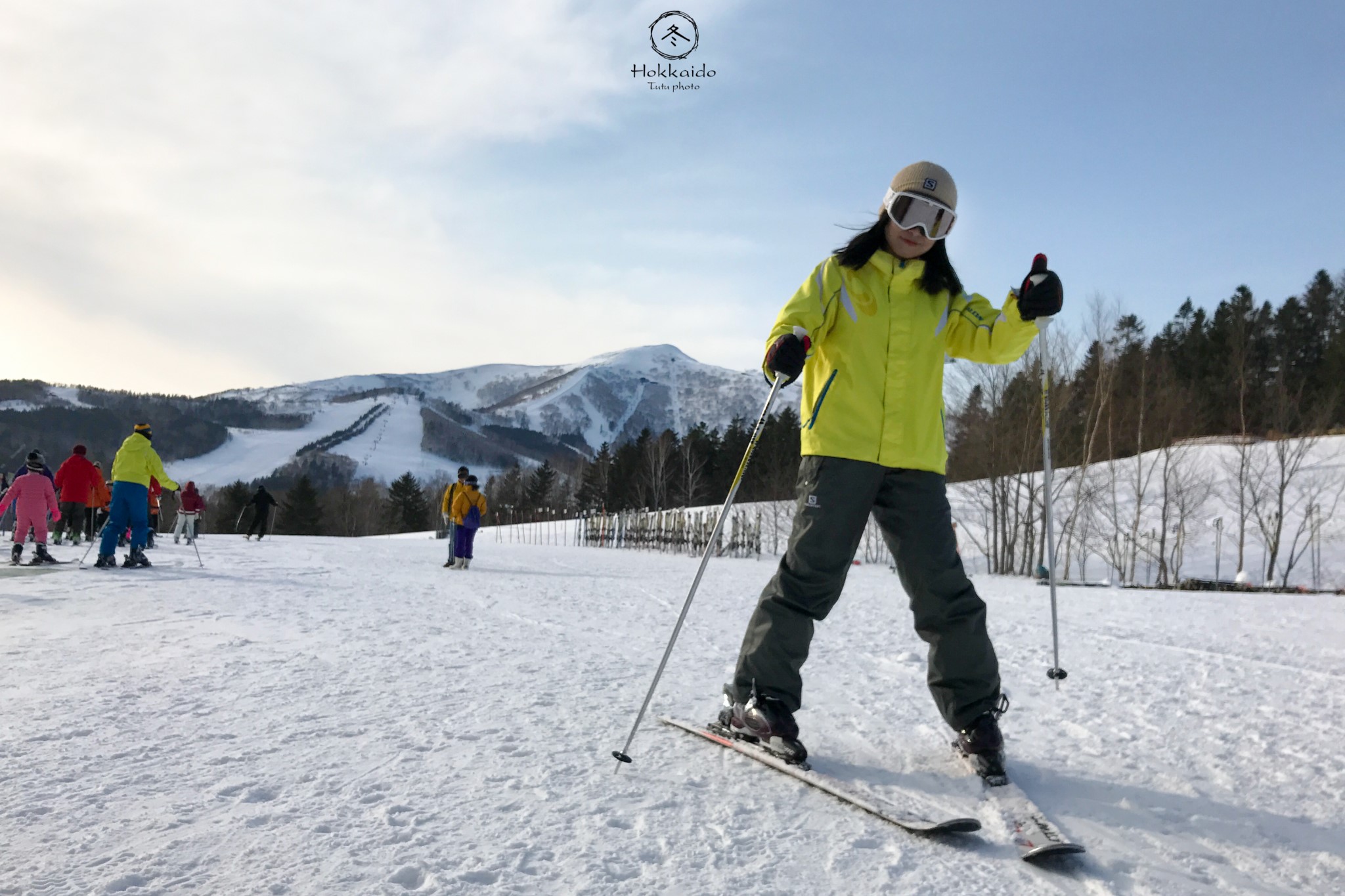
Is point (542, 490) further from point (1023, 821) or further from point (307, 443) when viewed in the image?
point (307, 443)

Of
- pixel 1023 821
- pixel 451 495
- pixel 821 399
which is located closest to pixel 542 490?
pixel 451 495

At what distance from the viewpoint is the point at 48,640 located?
3969 mm

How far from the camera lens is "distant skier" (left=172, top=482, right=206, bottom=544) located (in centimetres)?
1448

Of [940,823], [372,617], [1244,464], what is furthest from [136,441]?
[1244,464]

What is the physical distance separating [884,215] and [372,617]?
429 cm

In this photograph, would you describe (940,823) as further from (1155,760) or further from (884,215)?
(884,215)

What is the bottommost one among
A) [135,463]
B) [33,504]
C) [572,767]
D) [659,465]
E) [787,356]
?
[572,767]

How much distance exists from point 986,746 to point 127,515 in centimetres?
976

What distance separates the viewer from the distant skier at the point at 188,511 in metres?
14.5

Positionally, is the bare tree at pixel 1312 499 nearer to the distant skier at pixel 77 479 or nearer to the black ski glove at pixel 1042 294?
the black ski glove at pixel 1042 294

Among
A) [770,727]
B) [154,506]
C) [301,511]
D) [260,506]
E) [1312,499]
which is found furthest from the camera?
[301,511]

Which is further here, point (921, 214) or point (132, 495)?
point (132, 495)

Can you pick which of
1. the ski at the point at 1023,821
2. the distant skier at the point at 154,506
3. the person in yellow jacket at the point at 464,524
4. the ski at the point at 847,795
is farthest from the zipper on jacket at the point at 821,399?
the distant skier at the point at 154,506

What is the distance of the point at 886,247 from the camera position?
2.68m
